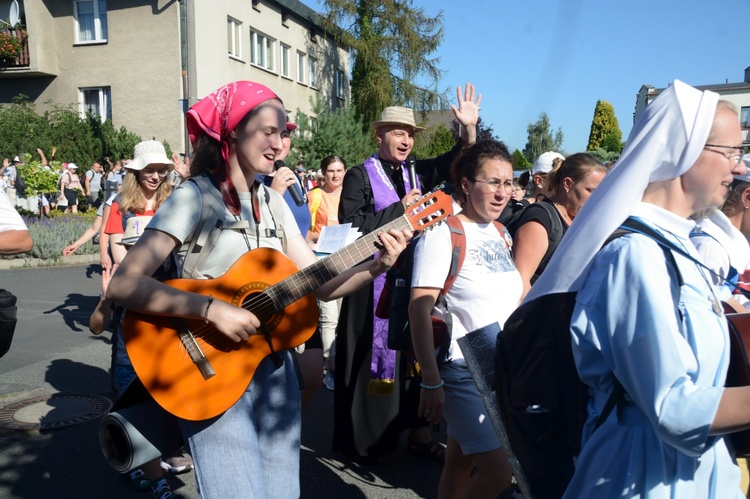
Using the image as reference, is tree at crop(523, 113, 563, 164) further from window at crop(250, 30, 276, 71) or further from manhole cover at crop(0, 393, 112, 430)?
manhole cover at crop(0, 393, 112, 430)

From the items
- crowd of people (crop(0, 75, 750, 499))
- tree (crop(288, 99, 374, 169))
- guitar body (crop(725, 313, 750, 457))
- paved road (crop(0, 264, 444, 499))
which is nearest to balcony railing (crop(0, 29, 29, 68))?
tree (crop(288, 99, 374, 169))

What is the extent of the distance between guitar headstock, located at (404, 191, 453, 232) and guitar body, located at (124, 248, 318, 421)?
2.20 ft

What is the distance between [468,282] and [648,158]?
145 cm

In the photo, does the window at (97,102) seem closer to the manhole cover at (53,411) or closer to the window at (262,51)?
the window at (262,51)

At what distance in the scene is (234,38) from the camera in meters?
26.6

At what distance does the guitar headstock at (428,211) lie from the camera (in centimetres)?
266

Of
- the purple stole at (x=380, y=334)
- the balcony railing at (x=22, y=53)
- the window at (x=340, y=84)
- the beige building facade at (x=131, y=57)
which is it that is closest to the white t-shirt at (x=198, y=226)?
the purple stole at (x=380, y=334)

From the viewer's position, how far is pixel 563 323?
162 centimetres

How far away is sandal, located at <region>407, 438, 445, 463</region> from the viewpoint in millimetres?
4355

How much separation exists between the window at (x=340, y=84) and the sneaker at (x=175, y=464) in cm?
3394

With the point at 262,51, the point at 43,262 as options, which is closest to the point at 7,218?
the point at 43,262

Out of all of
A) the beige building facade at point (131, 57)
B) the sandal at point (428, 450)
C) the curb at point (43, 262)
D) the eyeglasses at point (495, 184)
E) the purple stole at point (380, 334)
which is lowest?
the sandal at point (428, 450)

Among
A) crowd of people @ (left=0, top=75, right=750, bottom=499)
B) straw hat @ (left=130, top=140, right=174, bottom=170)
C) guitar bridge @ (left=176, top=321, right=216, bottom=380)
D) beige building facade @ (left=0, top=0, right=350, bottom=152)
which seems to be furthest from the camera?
beige building facade @ (left=0, top=0, right=350, bottom=152)

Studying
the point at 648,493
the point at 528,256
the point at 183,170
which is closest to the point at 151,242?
the point at 648,493
